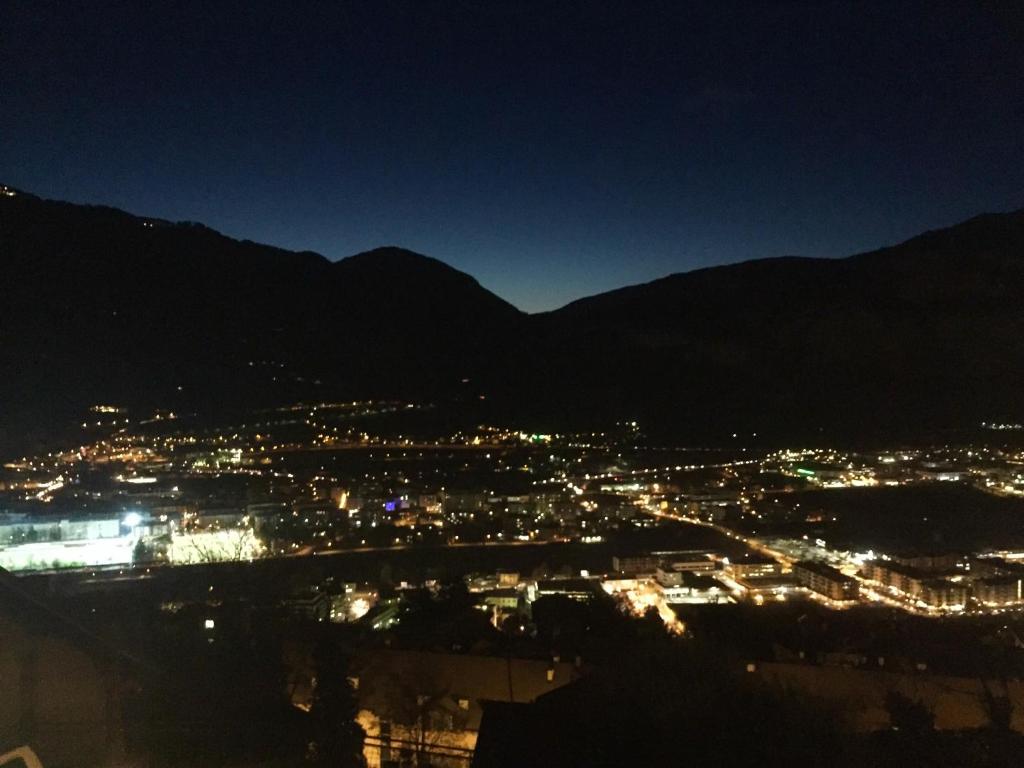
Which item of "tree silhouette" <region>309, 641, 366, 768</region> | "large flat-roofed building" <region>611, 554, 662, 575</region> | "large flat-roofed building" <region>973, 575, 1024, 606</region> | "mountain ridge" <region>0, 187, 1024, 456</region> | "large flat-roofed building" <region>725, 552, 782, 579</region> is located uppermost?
"mountain ridge" <region>0, 187, 1024, 456</region>

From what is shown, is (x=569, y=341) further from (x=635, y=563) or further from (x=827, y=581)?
(x=827, y=581)

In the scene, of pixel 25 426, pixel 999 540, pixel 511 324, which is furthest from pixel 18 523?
pixel 511 324

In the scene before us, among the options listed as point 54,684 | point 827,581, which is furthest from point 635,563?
point 54,684

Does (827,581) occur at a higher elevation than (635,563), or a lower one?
lower

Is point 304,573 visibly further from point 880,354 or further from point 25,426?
point 880,354

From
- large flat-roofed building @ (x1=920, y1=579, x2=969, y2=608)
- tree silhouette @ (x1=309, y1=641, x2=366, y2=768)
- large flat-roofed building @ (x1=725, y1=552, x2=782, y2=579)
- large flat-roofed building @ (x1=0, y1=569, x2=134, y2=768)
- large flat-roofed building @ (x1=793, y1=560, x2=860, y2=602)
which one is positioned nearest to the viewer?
large flat-roofed building @ (x1=0, y1=569, x2=134, y2=768)

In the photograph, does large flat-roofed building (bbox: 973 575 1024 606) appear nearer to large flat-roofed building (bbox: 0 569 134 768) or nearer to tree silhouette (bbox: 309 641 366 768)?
tree silhouette (bbox: 309 641 366 768)

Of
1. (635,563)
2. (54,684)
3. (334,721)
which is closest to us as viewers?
(54,684)

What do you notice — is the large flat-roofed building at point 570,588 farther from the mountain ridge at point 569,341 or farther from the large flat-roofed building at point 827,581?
the mountain ridge at point 569,341

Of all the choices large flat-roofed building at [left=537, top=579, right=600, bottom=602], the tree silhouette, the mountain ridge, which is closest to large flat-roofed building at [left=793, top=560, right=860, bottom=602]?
large flat-roofed building at [left=537, top=579, right=600, bottom=602]
